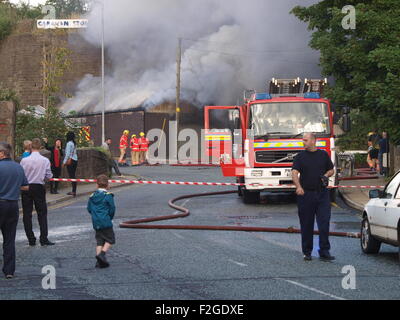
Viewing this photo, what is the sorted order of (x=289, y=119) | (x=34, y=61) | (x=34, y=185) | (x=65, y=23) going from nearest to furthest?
1. (x=34, y=185)
2. (x=289, y=119)
3. (x=65, y=23)
4. (x=34, y=61)

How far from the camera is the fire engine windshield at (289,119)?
2134 cm

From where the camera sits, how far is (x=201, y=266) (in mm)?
11242

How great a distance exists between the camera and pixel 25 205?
46.8ft

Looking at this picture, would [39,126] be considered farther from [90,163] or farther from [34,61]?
[34,61]

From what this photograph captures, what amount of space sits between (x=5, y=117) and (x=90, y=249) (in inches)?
401

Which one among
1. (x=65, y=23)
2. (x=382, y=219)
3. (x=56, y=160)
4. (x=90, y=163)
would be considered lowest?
(x=382, y=219)

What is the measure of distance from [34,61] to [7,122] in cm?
4008

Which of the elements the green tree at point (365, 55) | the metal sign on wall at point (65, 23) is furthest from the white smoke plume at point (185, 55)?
the green tree at point (365, 55)

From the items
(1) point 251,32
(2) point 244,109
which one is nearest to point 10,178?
(2) point 244,109

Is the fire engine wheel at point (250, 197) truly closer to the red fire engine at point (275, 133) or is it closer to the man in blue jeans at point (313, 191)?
the red fire engine at point (275, 133)

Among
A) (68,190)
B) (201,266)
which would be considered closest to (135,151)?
(68,190)

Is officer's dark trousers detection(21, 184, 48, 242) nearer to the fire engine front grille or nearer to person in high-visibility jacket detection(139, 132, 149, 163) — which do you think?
the fire engine front grille

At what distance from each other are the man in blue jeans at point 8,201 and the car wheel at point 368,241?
499cm

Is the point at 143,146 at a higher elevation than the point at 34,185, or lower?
higher
